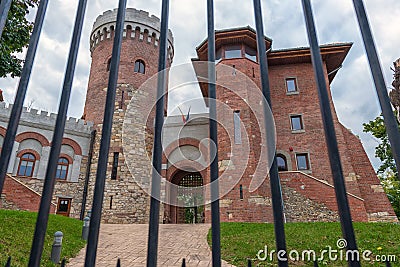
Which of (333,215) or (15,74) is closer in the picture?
(15,74)

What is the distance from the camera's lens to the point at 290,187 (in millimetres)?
12602

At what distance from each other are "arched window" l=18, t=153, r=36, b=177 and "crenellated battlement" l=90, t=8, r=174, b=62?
8559 mm

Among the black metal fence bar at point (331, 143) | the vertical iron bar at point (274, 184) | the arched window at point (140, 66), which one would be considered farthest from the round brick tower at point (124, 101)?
the black metal fence bar at point (331, 143)

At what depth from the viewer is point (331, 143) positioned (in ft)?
4.37

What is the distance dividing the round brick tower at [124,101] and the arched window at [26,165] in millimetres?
2919

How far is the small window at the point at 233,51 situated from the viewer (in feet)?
50.1

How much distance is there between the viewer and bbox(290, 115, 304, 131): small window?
49.7ft

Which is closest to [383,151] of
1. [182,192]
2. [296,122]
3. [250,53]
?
[296,122]

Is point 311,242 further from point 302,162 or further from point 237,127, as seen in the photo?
point 302,162

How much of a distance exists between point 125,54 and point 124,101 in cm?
322

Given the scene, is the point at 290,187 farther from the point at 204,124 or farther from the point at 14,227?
the point at 14,227

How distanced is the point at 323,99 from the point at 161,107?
93 centimetres

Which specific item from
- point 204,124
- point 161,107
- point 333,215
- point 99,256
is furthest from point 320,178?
point 161,107

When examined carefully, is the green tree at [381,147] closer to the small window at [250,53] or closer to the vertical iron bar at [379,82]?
the small window at [250,53]
